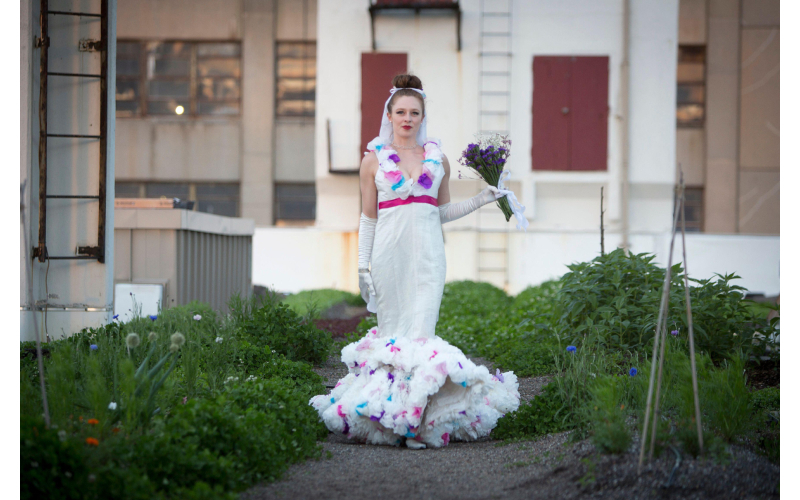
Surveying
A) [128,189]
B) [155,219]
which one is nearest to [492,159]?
[155,219]

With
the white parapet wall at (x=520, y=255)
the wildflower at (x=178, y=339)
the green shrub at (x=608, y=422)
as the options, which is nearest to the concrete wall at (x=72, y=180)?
the wildflower at (x=178, y=339)

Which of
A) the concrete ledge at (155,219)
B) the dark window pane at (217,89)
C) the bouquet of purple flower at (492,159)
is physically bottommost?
the concrete ledge at (155,219)

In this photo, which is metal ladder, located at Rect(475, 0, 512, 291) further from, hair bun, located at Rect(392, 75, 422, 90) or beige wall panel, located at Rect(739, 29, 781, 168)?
hair bun, located at Rect(392, 75, 422, 90)

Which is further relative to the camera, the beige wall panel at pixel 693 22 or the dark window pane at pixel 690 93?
the dark window pane at pixel 690 93

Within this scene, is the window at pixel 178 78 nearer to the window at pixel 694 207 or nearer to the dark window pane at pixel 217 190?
the dark window pane at pixel 217 190

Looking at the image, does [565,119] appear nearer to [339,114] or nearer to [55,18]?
[339,114]

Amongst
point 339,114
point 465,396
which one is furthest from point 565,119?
point 465,396

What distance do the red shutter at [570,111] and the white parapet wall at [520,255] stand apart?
4.92ft

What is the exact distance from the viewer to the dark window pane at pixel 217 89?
1720 cm

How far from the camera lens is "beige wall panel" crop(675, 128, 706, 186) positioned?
56.9ft

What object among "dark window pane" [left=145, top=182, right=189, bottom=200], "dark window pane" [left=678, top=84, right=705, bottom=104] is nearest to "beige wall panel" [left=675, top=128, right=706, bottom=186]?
"dark window pane" [left=678, top=84, right=705, bottom=104]

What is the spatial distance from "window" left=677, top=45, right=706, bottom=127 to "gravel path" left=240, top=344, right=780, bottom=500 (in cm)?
1591

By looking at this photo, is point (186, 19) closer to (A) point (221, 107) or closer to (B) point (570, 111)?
(A) point (221, 107)

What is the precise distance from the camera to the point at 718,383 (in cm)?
316
